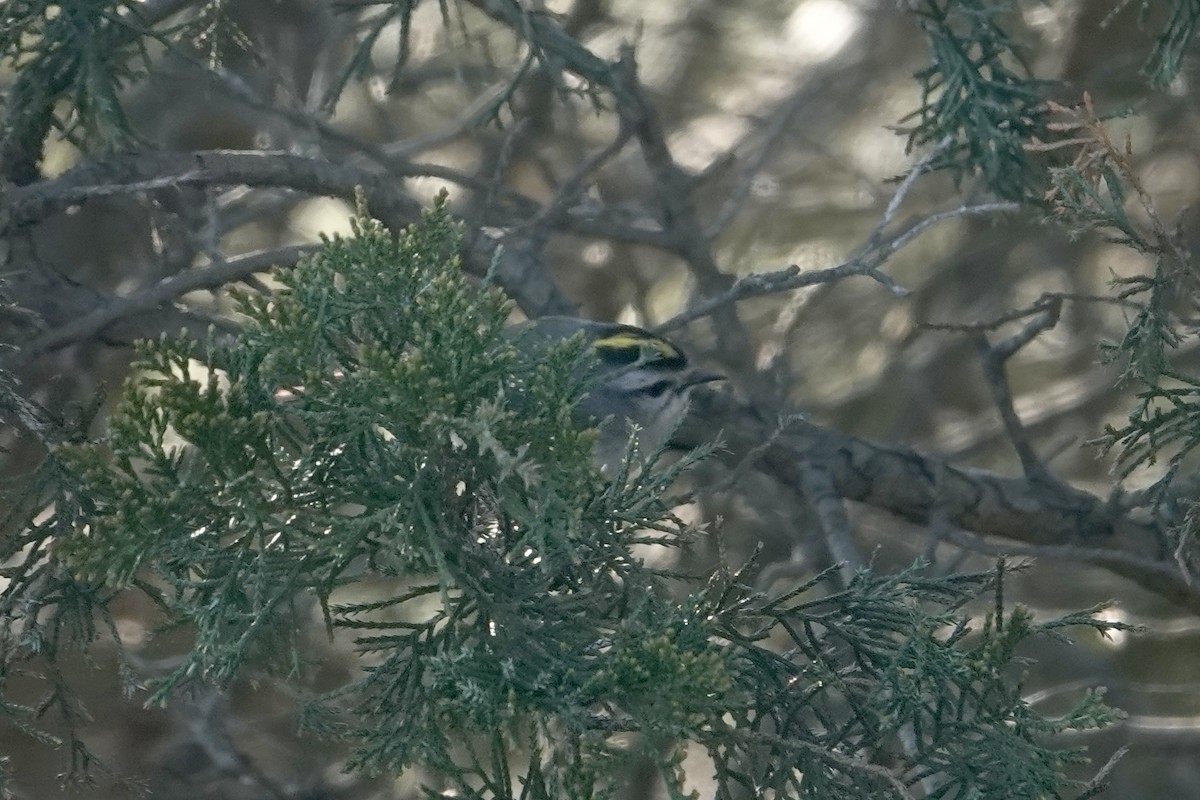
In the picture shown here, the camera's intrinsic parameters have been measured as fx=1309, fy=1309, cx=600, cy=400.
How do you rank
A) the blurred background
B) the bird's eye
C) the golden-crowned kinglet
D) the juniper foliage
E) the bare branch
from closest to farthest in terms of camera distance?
the juniper foliage < the bare branch < the golden-crowned kinglet < the blurred background < the bird's eye

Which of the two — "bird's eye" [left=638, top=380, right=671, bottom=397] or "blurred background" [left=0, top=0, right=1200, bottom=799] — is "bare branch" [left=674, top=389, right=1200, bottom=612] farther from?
"bird's eye" [left=638, top=380, right=671, bottom=397]

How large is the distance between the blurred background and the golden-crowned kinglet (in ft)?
0.52

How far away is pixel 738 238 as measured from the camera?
24.1ft

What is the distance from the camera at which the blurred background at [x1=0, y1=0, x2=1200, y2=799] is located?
16.5 ft

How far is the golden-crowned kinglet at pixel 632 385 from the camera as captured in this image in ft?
16.2

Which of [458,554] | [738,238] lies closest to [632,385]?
[738,238]

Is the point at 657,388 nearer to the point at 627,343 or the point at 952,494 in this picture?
the point at 627,343

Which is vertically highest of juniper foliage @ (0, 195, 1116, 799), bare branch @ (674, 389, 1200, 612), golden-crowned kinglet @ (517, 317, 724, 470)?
golden-crowned kinglet @ (517, 317, 724, 470)

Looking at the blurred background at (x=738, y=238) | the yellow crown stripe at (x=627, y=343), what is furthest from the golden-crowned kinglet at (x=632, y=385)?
the blurred background at (x=738, y=238)

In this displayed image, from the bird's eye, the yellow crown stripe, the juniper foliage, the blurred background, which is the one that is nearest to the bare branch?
the blurred background

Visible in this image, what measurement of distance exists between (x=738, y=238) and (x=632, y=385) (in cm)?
205

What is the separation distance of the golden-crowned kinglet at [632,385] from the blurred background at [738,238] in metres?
0.16

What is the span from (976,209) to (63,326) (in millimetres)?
2766

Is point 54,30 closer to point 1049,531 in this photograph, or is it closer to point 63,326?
point 63,326
